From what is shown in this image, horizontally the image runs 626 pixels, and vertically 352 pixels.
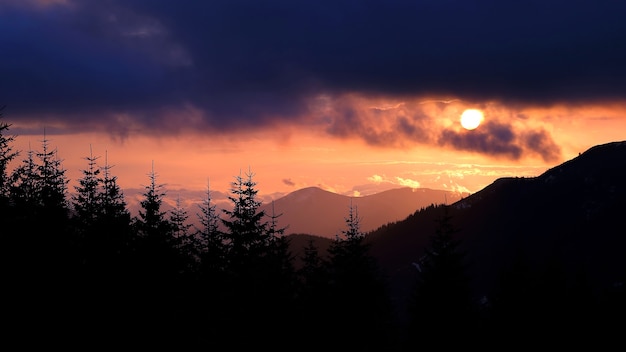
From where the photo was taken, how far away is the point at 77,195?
170ft

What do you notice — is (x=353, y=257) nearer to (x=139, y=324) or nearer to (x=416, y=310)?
(x=416, y=310)

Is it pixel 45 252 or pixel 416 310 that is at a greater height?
pixel 45 252

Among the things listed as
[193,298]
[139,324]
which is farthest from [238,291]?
[193,298]

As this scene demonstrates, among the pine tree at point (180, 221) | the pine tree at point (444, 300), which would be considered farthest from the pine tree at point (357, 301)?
the pine tree at point (180, 221)

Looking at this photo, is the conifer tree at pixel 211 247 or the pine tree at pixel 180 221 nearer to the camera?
the conifer tree at pixel 211 247

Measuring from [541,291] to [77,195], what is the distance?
40922 millimetres

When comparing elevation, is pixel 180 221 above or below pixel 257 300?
above

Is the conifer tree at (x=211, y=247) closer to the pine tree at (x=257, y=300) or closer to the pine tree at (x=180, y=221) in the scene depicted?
the pine tree at (x=180, y=221)

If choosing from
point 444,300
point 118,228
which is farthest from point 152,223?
→ point 444,300

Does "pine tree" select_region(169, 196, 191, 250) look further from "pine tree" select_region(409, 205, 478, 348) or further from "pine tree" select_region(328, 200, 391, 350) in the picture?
"pine tree" select_region(409, 205, 478, 348)

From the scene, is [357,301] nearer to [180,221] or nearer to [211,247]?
[211,247]

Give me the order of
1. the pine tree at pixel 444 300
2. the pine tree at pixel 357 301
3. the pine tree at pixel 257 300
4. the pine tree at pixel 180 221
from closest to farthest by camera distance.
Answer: the pine tree at pixel 257 300
the pine tree at pixel 444 300
the pine tree at pixel 357 301
the pine tree at pixel 180 221

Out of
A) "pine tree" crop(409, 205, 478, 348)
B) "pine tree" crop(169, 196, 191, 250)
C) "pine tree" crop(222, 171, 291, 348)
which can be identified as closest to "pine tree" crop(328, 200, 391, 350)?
"pine tree" crop(409, 205, 478, 348)

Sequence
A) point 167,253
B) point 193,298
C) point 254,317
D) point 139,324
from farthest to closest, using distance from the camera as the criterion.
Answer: point 193,298 < point 167,253 < point 139,324 < point 254,317
